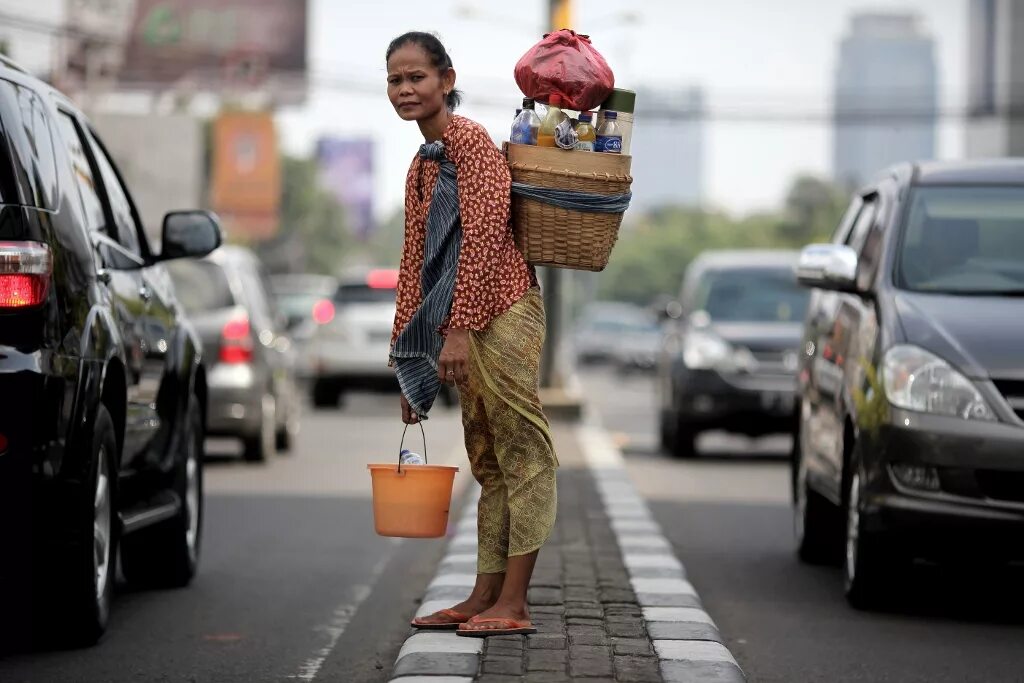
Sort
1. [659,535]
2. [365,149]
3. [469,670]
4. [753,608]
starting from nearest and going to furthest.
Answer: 1. [469,670]
2. [753,608]
3. [659,535]
4. [365,149]

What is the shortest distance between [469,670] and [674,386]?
1224 centimetres

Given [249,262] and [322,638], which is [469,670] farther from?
[249,262]

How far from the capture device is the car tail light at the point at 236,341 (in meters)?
16.2

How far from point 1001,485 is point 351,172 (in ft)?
371

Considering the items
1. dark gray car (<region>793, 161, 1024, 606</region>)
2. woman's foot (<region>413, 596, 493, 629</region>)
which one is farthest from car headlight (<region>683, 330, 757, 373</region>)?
woman's foot (<region>413, 596, 493, 629</region>)

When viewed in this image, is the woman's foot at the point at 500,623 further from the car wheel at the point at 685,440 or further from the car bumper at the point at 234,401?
the car wheel at the point at 685,440

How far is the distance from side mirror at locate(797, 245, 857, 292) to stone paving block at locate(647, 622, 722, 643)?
2225mm

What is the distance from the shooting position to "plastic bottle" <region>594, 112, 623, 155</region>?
649 centimetres

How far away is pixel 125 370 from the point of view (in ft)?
23.9

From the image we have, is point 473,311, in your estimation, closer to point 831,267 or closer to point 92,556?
point 92,556

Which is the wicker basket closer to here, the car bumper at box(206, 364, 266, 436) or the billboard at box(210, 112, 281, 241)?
the car bumper at box(206, 364, 266, 436)

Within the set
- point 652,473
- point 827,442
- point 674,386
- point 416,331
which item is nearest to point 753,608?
point 827,442

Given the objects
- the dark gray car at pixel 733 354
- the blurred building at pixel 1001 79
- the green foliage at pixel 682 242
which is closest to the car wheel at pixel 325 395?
the dark gray car at pixel 733 354

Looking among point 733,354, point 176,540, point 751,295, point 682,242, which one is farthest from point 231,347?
point 682,242
